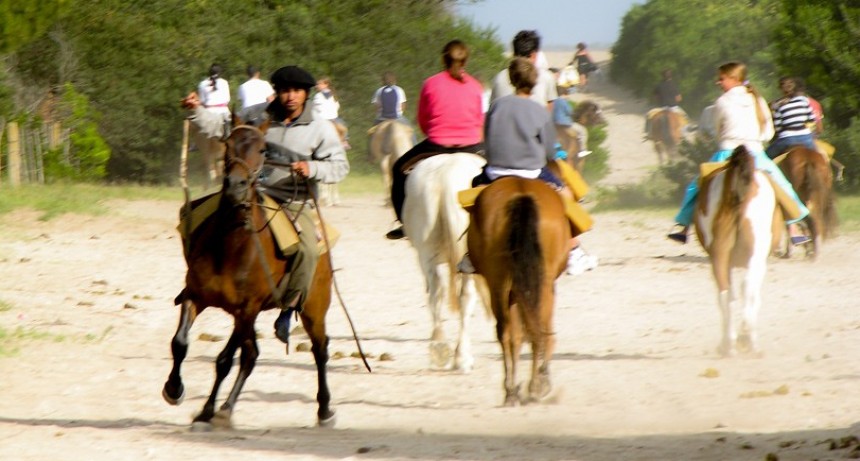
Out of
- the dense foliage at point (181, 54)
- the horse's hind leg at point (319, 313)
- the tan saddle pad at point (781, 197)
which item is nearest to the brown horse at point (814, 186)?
the tan saddle pad at point (781, 197)

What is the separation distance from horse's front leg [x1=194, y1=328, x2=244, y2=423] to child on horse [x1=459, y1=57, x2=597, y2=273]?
1995 millimetres

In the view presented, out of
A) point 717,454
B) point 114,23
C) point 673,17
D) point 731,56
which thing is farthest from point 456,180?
point 673,17

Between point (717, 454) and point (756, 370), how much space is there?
3.77 meters

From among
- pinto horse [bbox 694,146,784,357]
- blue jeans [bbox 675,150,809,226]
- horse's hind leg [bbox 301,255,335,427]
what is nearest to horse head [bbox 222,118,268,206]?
horse's hind leg [bbox 301,255,335,427]

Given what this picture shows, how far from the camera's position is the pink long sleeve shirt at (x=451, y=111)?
42.6 feet

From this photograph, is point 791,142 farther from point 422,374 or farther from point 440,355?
point 422,374

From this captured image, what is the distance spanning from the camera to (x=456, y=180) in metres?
12.4

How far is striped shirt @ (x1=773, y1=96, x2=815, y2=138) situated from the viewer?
20094 millimetres

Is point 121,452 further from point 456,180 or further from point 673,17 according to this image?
point 673,17

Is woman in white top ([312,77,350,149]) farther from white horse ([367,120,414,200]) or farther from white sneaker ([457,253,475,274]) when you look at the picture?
white sneaker ([457,253,475,274])

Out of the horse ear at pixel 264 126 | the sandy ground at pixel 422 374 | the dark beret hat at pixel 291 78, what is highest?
the dark beret hat at pixel 291 78

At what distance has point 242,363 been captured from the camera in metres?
9.77

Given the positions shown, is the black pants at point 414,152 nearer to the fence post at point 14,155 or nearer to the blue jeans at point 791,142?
the blue jeans at point 791,142

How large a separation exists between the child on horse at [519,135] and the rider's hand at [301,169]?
157cm
